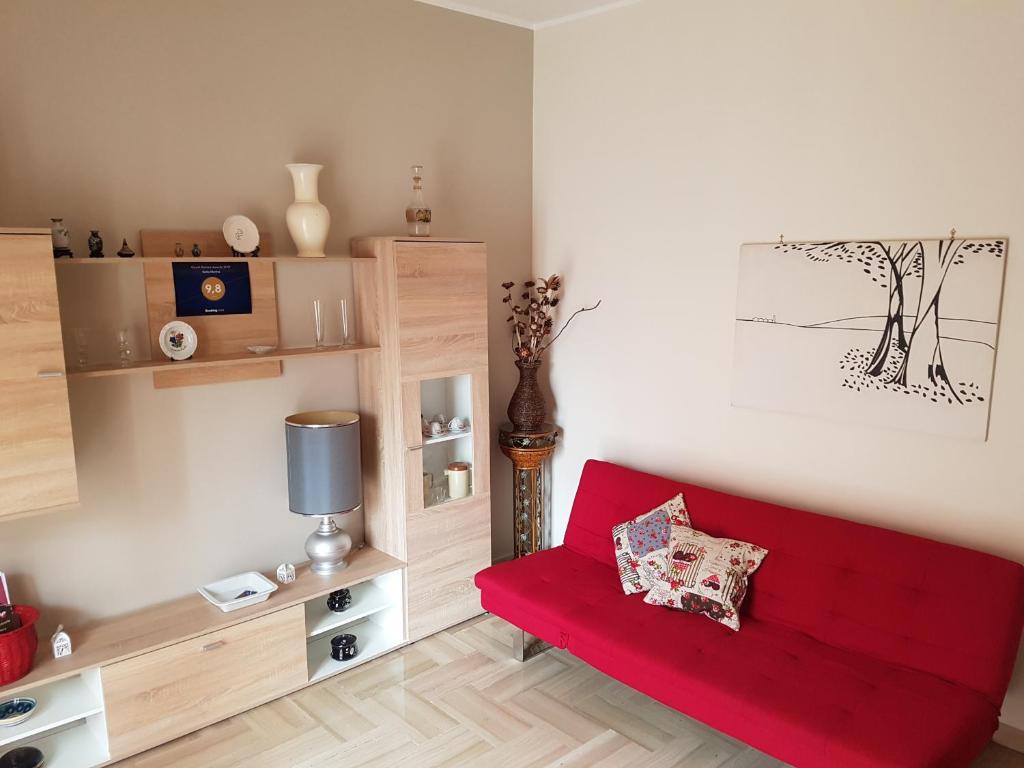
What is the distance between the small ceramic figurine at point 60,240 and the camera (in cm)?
235

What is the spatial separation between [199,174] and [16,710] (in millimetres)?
1856

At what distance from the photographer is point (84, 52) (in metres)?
2.47

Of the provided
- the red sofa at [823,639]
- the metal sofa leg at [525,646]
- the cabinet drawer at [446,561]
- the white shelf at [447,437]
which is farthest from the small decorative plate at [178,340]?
the metal sofa leg at [525,646]

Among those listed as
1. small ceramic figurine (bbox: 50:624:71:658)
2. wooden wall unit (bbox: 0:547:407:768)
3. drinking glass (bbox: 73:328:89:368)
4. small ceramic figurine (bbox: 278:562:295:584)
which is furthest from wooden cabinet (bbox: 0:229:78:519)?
small ceramic figurine (bbox: 278:562:295:584)

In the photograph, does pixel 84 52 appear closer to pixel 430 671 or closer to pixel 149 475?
pixel 149 475

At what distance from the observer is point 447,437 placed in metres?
3.31

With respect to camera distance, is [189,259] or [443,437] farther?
[443,437]

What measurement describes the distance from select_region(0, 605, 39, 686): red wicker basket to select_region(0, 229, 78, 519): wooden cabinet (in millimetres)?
382

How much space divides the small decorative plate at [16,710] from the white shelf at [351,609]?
90cm

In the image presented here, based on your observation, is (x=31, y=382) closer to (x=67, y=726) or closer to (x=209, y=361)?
(x=209, y=361)

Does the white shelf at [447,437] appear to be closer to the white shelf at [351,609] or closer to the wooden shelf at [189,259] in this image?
the white shelf at [351,609]

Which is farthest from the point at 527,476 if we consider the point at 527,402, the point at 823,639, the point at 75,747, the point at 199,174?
the point at 75,747

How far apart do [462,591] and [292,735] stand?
0.97 meters

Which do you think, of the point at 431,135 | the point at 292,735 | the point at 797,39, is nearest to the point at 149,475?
the point at 292,735
